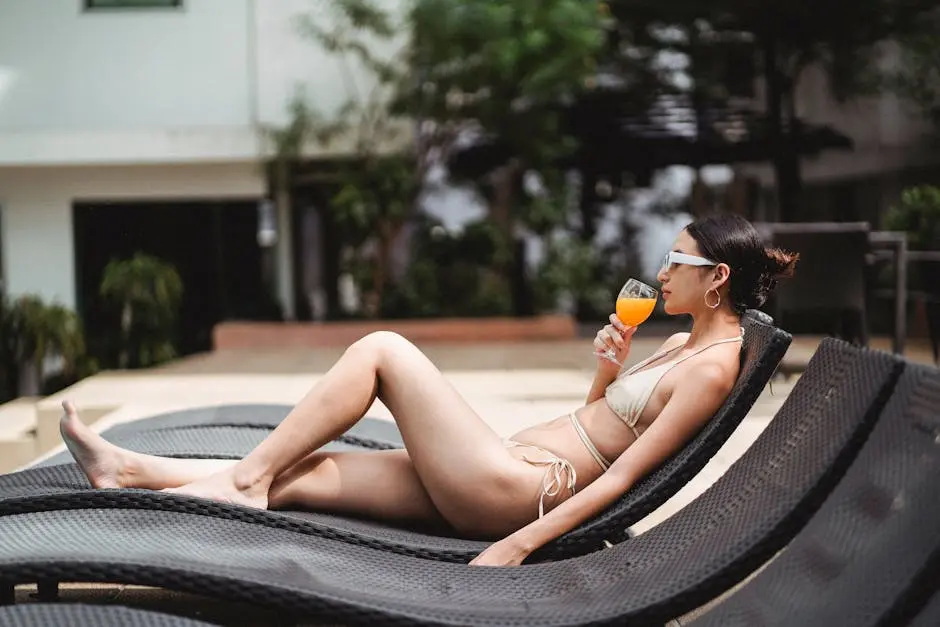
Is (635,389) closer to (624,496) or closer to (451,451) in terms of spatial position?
(624,496)

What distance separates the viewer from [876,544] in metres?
1.84

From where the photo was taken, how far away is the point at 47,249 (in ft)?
48.0

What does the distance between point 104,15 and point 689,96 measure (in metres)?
7.43

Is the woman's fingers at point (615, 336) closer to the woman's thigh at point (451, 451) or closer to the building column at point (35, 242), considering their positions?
the woman's thigh at point (451, 451)

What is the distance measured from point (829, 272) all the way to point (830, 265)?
1.8 inches

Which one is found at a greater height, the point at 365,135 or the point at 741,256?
the point at 365,135

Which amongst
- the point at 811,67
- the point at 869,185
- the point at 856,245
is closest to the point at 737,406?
the point at 856,245

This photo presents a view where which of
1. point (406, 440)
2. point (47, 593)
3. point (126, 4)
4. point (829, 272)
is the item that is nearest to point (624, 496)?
point (406, 440)

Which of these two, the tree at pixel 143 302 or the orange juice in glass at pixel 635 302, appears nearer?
the orange juice in glass at pixel 635 302

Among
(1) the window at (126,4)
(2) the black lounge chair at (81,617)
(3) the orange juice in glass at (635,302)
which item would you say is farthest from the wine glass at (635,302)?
(1) the window at (126,4)

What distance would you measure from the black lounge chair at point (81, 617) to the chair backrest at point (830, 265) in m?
5.85

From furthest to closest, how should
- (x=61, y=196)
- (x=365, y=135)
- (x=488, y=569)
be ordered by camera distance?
(x=61, y=196), (x=365, y=135), (x=488, y=569)

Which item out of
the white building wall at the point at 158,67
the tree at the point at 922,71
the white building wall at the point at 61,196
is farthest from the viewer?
the white building wall at the point at 61,196

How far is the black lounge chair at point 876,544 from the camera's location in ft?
5.74
